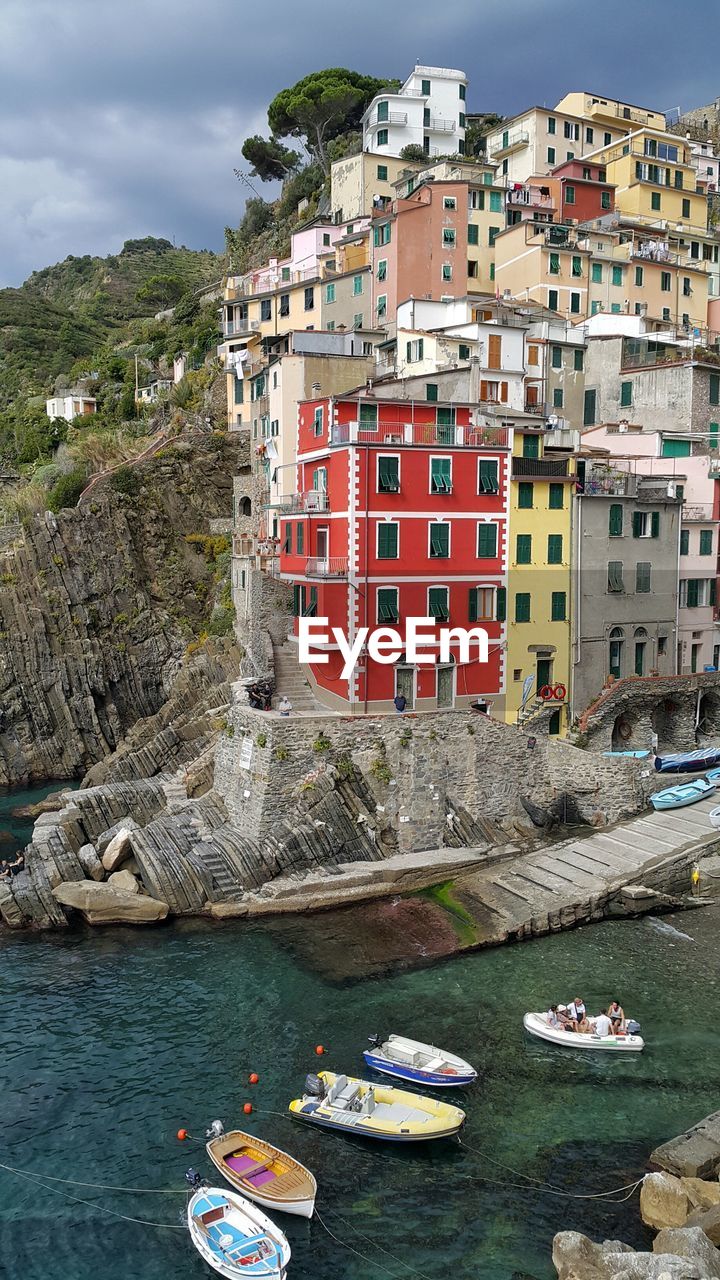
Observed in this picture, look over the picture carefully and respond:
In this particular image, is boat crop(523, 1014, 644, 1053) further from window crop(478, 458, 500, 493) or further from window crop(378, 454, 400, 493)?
window crop(478, 458, 500, 493)

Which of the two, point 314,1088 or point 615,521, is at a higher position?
point 615,521

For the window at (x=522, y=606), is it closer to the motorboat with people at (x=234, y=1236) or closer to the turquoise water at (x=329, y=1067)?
the turquoise water at (x=329, y=1067)

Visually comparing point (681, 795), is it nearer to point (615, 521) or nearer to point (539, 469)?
point (615, 521)

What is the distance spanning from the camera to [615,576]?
44.2 metres

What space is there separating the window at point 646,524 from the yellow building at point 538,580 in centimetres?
408

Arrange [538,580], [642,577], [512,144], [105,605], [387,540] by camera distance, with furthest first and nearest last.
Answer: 1. [512,144]
2. [105,605]
3. [642,577]
4. [538,580]
5. [387,540]

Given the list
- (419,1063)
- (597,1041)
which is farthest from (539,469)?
(419,1063)

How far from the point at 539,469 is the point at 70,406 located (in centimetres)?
6142

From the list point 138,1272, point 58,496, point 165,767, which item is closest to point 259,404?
point 58,496

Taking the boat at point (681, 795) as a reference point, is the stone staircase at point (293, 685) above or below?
above

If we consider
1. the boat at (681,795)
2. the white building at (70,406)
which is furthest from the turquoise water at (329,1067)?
the white building at (70,406)

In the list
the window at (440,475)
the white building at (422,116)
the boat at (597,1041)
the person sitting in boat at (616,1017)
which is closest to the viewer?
the boat at (597,1041)

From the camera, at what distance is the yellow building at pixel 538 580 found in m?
41.7

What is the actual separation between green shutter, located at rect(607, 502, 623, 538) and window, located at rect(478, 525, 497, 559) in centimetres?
641
